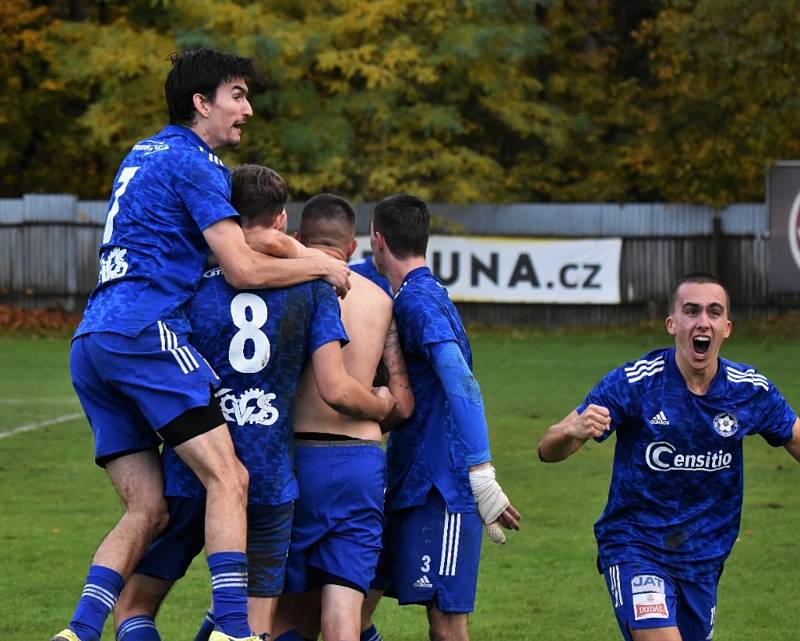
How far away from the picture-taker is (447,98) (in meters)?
31.0

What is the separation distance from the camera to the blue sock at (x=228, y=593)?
5.54 metres

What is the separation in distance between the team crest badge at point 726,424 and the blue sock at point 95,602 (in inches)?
96.5

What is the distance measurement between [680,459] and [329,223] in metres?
1.71

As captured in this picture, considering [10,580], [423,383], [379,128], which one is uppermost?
[379,128]

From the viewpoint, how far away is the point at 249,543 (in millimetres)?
5773

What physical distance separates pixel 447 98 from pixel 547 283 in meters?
5.13

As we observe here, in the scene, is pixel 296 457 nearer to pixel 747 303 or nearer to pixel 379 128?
pixel 747 303

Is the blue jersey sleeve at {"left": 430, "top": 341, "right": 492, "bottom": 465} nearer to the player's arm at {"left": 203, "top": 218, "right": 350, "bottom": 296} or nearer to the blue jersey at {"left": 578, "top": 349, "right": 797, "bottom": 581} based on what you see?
the player's arm at {"left": 203, "top": 218, "right": 350, "bottom": 296}

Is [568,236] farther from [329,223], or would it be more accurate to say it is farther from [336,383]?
[336,383]

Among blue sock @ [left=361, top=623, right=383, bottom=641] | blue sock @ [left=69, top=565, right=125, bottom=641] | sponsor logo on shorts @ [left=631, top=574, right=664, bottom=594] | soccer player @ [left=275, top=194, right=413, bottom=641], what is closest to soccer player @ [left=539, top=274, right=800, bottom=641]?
sponsor logo on shorts @ [left=631, top=574, right=664, bottom=594]

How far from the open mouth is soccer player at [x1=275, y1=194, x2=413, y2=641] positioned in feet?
4.05

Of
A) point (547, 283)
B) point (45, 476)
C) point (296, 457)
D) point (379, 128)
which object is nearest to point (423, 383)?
point (296, 457)

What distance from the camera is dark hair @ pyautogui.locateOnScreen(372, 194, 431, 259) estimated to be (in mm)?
6184

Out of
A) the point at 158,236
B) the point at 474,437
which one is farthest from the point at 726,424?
the point at 158,236
